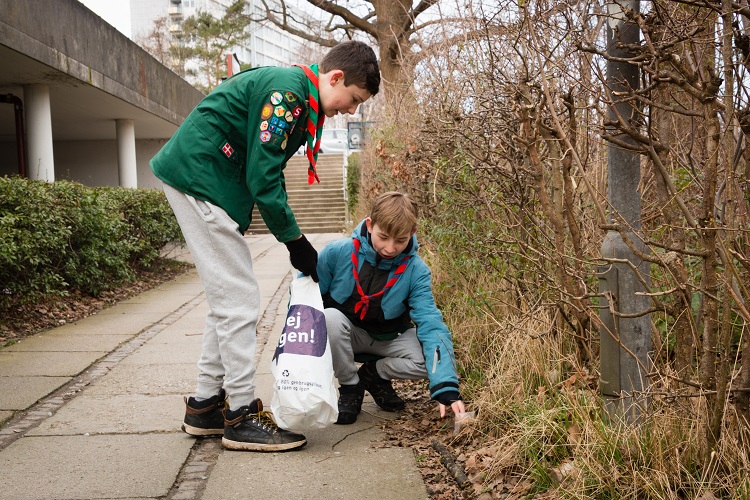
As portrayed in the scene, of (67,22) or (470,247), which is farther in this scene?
(67,22)

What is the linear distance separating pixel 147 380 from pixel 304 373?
1759mm

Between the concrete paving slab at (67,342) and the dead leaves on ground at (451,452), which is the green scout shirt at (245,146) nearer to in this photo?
the dead leaves on ground at (451,452)

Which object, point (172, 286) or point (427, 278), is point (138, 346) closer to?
point (427, 278)

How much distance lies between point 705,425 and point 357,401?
1.87 m

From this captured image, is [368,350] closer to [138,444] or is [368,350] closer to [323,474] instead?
[323,474]

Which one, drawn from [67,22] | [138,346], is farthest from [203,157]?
[67,22]

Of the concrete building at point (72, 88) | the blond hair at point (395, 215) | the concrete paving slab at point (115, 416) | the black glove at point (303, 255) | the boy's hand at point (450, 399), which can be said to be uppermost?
the concrete building at point (72, 88)

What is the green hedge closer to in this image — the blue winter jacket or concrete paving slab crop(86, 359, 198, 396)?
concrete paving slab crop(86, 359, 198, 396)

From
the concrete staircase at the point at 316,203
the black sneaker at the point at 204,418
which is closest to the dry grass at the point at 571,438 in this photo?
the black sneaker at the point at 204,418

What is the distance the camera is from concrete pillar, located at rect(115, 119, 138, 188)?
50.8 ft

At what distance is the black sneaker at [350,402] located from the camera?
12.4 feet

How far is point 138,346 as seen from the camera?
5754mm

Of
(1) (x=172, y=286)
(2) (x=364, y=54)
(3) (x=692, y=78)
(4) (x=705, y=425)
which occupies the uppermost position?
(2) (x=364, y=54)

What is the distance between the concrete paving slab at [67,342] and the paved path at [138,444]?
0.01 m
